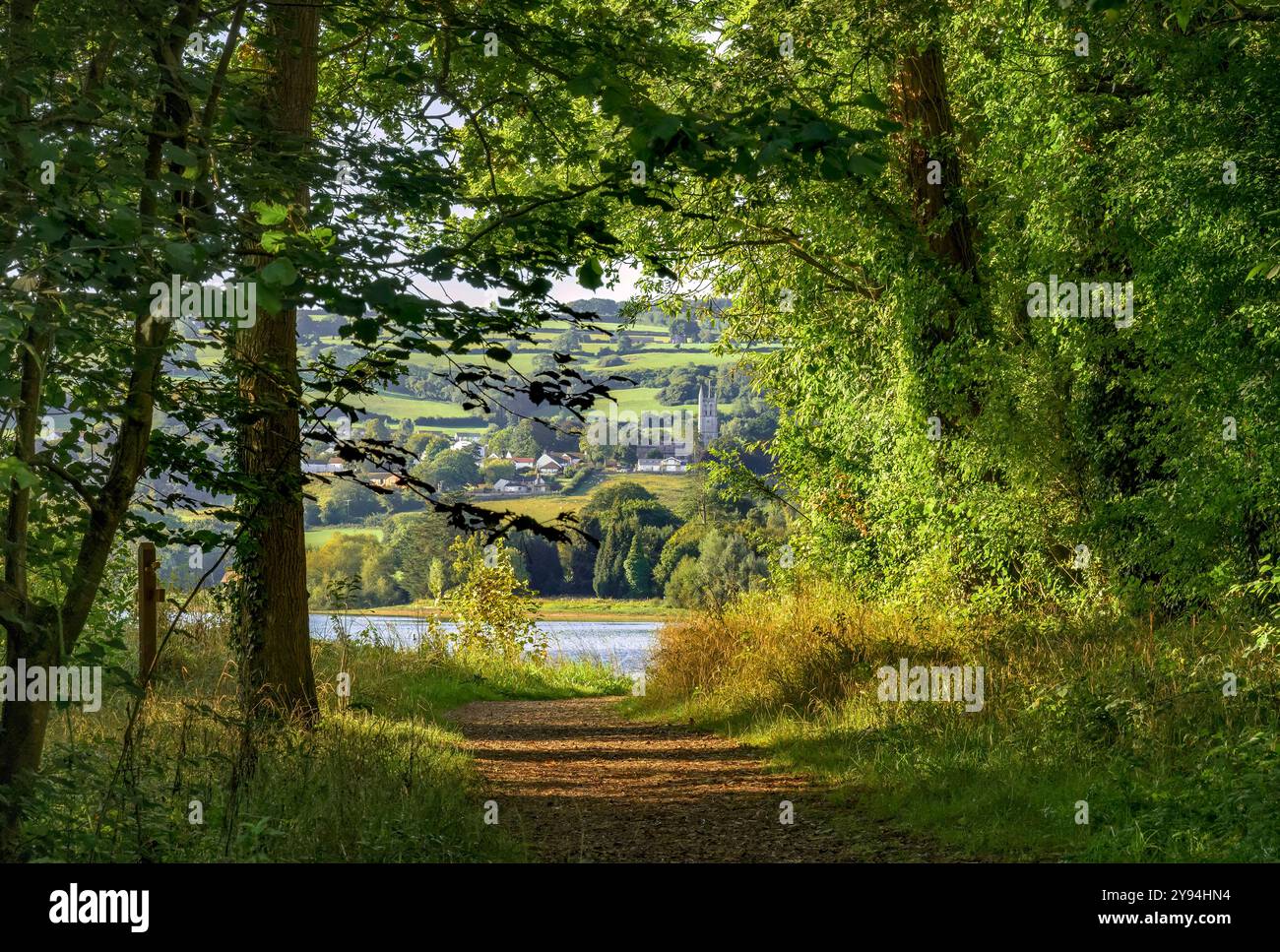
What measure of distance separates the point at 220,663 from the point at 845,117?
10.3 metres

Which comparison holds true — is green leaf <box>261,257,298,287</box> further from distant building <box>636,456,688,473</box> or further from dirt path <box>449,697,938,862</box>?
distant building <box>636,456,688,473</box>

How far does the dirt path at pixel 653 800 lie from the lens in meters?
7.48

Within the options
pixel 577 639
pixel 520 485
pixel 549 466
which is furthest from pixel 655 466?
pixel 577 639

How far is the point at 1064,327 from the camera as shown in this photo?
12109 millimetres

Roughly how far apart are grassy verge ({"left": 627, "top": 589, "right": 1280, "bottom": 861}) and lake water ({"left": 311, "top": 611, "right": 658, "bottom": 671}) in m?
5.25

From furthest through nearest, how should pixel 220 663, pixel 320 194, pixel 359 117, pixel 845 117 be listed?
pixel 845 117
pixel 220 663
pixel 359 117
pixel 320 194

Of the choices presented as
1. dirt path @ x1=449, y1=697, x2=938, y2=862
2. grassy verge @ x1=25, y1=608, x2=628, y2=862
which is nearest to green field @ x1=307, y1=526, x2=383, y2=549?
dirt path @ x1=449, y1=697, x2=938, y2=862

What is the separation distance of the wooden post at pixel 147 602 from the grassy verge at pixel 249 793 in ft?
1.59

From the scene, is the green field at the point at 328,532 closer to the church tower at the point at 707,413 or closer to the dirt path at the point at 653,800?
the church tower at the point at 707,413

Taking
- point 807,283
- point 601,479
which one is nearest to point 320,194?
point 807,283

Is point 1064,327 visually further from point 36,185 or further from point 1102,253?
point 36,185

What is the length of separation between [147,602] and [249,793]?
10.4 ft

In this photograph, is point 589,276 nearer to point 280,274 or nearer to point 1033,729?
point 280,274

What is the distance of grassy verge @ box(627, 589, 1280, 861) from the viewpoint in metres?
6.88
